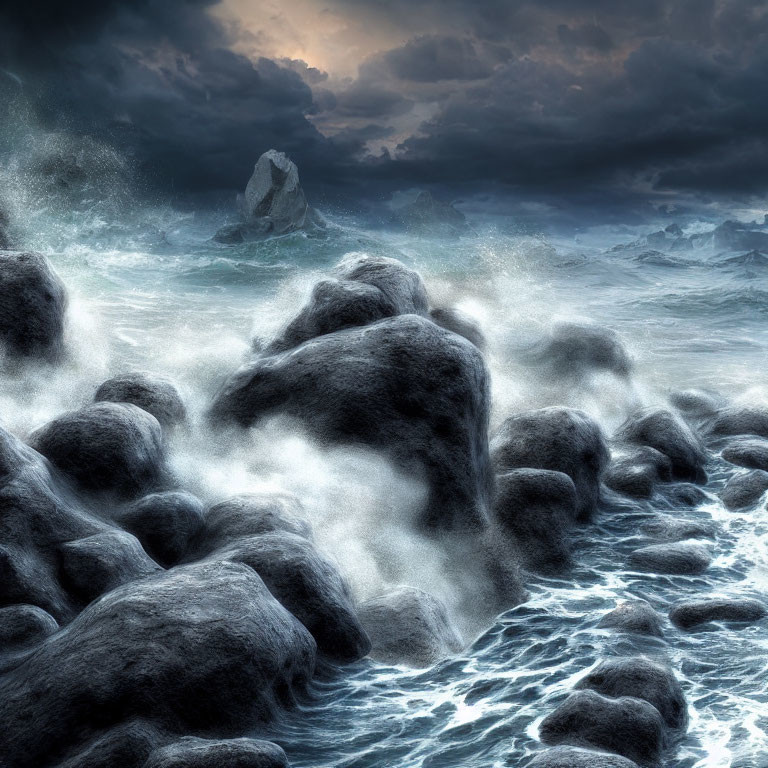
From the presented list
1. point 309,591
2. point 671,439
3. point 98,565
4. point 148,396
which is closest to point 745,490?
point 671,439

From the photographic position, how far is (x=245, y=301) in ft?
179

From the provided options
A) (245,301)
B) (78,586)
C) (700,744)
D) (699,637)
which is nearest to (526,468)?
(699,637)

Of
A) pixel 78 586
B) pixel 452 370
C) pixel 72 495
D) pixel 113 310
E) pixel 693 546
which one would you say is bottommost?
pixel 693 546

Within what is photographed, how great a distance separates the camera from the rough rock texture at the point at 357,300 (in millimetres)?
14469

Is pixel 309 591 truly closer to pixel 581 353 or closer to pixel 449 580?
pixel 449 580

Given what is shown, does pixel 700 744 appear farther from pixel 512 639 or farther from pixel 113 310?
pixel 113 310

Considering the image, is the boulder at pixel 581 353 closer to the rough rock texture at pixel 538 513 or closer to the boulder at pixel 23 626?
the rough rock texture at pixel 538 513

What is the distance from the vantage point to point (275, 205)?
99.8 metres

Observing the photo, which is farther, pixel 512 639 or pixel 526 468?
pixel 526 468

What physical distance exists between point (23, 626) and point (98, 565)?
1.06 metres

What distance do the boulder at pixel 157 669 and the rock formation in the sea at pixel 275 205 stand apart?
9299cm

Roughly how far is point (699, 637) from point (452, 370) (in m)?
4.98

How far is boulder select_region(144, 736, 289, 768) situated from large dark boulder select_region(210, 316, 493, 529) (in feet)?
19.8

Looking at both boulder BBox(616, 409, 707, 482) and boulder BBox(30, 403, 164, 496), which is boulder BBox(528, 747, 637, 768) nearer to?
boulder BBox(30, 403, 164, 496)
